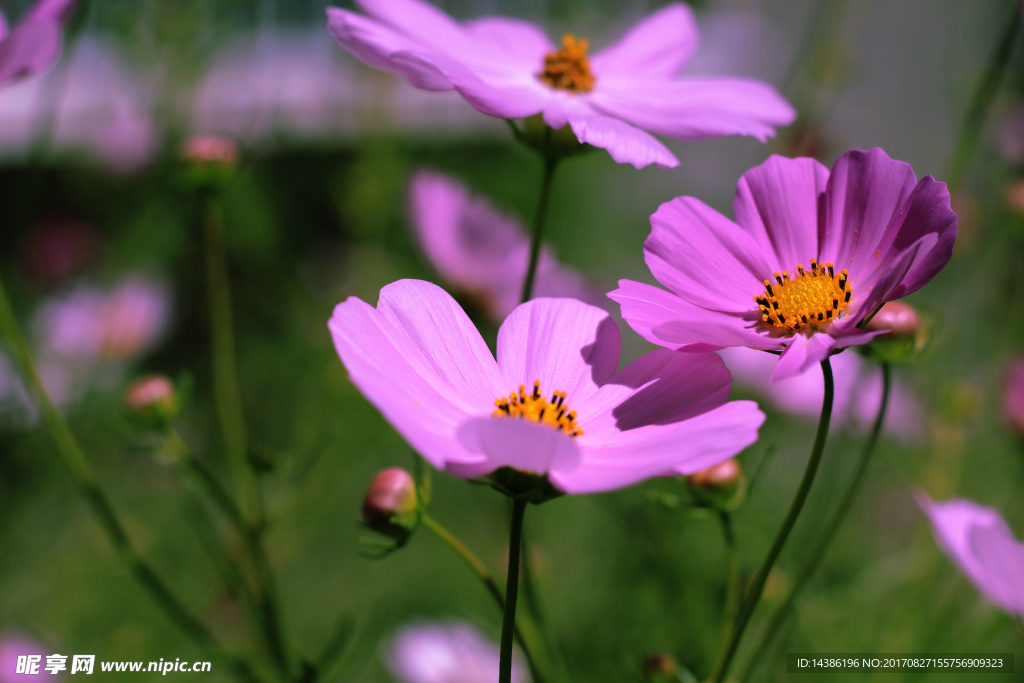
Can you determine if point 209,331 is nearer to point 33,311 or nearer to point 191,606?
point 33,311

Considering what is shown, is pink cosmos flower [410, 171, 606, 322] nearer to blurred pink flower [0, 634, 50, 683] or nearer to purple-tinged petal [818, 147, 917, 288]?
purple-tinged petal [818, 147, 917, 288]

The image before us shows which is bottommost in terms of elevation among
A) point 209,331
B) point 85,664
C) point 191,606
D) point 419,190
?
point 209,331

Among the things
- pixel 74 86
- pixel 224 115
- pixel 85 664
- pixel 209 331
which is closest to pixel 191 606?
pixel 85 664

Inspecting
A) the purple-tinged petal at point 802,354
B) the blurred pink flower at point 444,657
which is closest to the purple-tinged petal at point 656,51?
the purple-tinged petal at point 802,354

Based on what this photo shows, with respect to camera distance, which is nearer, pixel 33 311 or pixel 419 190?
pixel 419 190

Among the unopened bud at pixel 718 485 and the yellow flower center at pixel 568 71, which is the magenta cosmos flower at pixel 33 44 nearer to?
the yellow flower center at pixel 568 71

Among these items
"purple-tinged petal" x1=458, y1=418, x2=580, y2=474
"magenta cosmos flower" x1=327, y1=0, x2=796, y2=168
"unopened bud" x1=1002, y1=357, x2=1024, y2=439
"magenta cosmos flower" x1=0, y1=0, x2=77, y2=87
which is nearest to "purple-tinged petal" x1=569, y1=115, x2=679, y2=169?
"magenta cosmos flower" x1=327, y1=0, x2=796, y2=168
